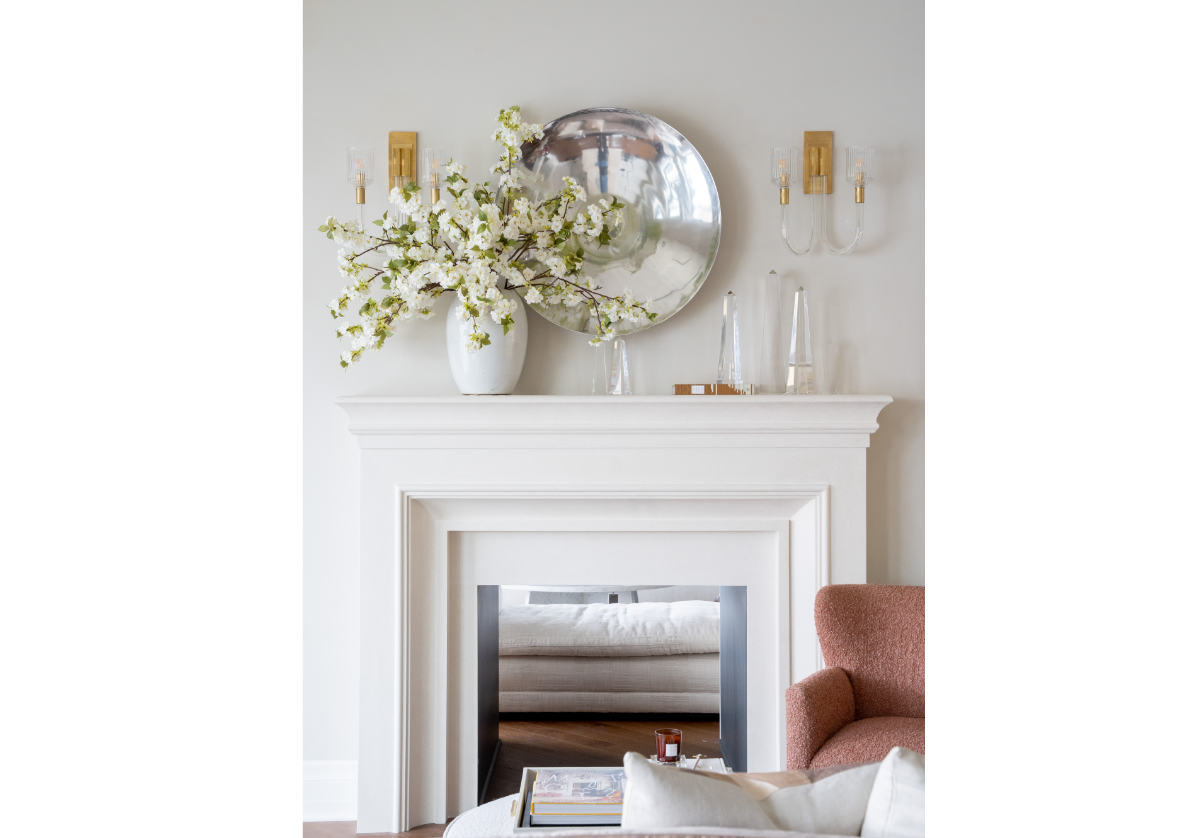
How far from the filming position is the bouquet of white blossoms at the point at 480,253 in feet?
7.48

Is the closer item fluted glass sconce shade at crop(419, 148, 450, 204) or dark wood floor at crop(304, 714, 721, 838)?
fluted glass sconce shade at crop(419, 148, 450, 204)

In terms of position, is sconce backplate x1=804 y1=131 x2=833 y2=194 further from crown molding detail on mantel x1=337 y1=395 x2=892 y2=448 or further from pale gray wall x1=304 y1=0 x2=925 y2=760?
crown molding detail on mantel x1=337 y1=395 x2=892 y2=448

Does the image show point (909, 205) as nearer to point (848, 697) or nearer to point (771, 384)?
point (771, 384)

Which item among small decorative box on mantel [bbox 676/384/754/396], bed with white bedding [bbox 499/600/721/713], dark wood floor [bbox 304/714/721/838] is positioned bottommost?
dark wood floor [bbox 304/714/721/838]

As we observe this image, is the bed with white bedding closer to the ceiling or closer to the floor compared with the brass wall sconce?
closer to the floor

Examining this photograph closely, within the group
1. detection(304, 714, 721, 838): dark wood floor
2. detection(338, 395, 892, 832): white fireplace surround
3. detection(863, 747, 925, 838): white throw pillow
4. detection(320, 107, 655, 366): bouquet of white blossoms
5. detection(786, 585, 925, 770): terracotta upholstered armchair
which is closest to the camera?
detection(863, 747, 925, 838): white throw pillow

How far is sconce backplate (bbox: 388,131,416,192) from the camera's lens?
252cm

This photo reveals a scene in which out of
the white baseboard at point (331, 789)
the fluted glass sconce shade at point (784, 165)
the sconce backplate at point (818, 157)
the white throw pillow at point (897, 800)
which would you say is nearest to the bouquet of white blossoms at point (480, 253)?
the fluted glass sconce shade at point (784, 165)

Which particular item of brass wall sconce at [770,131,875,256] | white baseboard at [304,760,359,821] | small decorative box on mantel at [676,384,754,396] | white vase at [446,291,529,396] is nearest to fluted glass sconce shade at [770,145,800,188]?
brass wall sconce at [770,131,875,256]

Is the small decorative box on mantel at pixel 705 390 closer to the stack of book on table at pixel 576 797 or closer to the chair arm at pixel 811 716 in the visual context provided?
the chair arm at pixel 811 716

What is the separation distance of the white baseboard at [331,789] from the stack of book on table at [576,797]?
3.13ft

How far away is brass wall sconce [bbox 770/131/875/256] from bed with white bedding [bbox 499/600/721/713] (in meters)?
1.34

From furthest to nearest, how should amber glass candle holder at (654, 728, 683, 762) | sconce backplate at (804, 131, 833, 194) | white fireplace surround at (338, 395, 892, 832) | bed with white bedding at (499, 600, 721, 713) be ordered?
bed with white bedding at (499, 600, 721, 713) → sconce backplate at (804, 131, 833, 194) → white fireplace surround at (338, 395, 892, 832) → amber glass candle holder at (654, 728, 683, 762)
